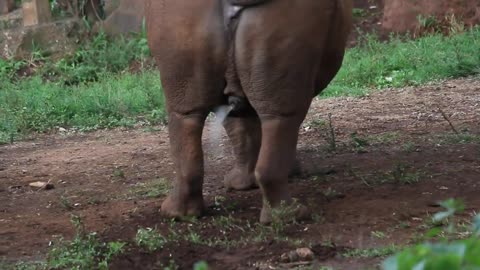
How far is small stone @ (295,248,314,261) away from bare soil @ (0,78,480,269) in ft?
0.14

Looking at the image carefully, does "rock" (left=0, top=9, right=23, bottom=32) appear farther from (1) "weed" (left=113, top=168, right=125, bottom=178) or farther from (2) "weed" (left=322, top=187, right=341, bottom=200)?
(2) "weed" (left=322, top=187, right=341, bottom=200)

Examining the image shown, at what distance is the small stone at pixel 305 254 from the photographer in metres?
4.30

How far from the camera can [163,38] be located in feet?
16.1

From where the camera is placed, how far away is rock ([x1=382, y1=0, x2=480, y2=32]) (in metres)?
12.4

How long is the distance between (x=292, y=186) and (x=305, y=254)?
5.37 ft

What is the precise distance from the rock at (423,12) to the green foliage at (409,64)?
0.80 metres

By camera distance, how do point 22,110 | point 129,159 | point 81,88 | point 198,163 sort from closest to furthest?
point 198,163
point 129,159
point 22,110
point 81,88

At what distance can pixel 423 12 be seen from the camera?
41.5 ft

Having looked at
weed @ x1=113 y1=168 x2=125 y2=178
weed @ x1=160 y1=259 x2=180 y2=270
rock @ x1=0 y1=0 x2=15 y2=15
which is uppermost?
weed @ x1=160 y1=259 x2=180 y2=270

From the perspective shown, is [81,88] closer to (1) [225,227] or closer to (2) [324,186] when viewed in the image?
(2) [324,186]

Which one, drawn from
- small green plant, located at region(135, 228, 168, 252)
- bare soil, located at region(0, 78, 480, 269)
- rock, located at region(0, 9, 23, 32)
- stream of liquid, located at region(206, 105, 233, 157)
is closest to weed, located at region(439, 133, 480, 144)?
bare soil, located at region(0, 78, 480, 269)

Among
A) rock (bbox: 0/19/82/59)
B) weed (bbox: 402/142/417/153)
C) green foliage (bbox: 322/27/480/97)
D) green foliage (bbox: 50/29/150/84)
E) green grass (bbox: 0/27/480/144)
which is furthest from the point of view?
rock (bbox: 0/19/82/59)

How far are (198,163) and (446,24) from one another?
7942 millimetres

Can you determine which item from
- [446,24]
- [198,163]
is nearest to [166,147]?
[198,163]
